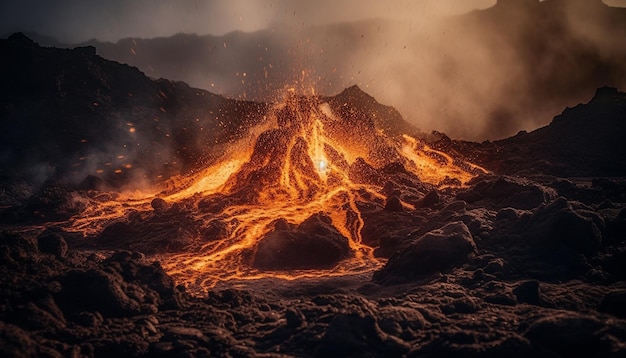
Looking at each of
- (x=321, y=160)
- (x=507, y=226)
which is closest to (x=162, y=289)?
(x=507, y=226)

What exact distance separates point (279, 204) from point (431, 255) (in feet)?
39.5

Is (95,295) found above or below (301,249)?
below

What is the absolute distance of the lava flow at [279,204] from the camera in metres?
15.2

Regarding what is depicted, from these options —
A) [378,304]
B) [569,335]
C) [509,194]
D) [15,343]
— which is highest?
[509,194]

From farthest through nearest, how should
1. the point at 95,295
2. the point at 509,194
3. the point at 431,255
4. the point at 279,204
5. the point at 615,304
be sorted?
the point at 279,204 → the point at 509,194 → the point at 431,255 → the point at 95,295 → the point at 615,304

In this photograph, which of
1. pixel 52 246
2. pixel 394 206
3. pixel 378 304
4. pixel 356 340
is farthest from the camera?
pixel 394 206

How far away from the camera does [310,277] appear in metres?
13.5

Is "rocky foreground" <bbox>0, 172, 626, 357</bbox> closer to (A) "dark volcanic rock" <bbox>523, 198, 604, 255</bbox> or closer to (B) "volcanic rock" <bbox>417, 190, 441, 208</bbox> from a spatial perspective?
(A) "dark volcanic rock" <bbox>523, 198, 604, 255</bbox>

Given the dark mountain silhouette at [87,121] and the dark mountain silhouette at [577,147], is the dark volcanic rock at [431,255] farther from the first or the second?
the dark mountain silhouette at [87,121]

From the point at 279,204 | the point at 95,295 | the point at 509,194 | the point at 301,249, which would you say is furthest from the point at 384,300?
the point at 279,204

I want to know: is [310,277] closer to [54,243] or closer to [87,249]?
[54,243]

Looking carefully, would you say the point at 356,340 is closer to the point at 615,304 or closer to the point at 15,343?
the point at 615,304

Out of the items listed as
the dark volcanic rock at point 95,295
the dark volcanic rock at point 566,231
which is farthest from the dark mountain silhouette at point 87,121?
the dark volcanic rock at point 566,231

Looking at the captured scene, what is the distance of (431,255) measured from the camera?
12.0 metres
